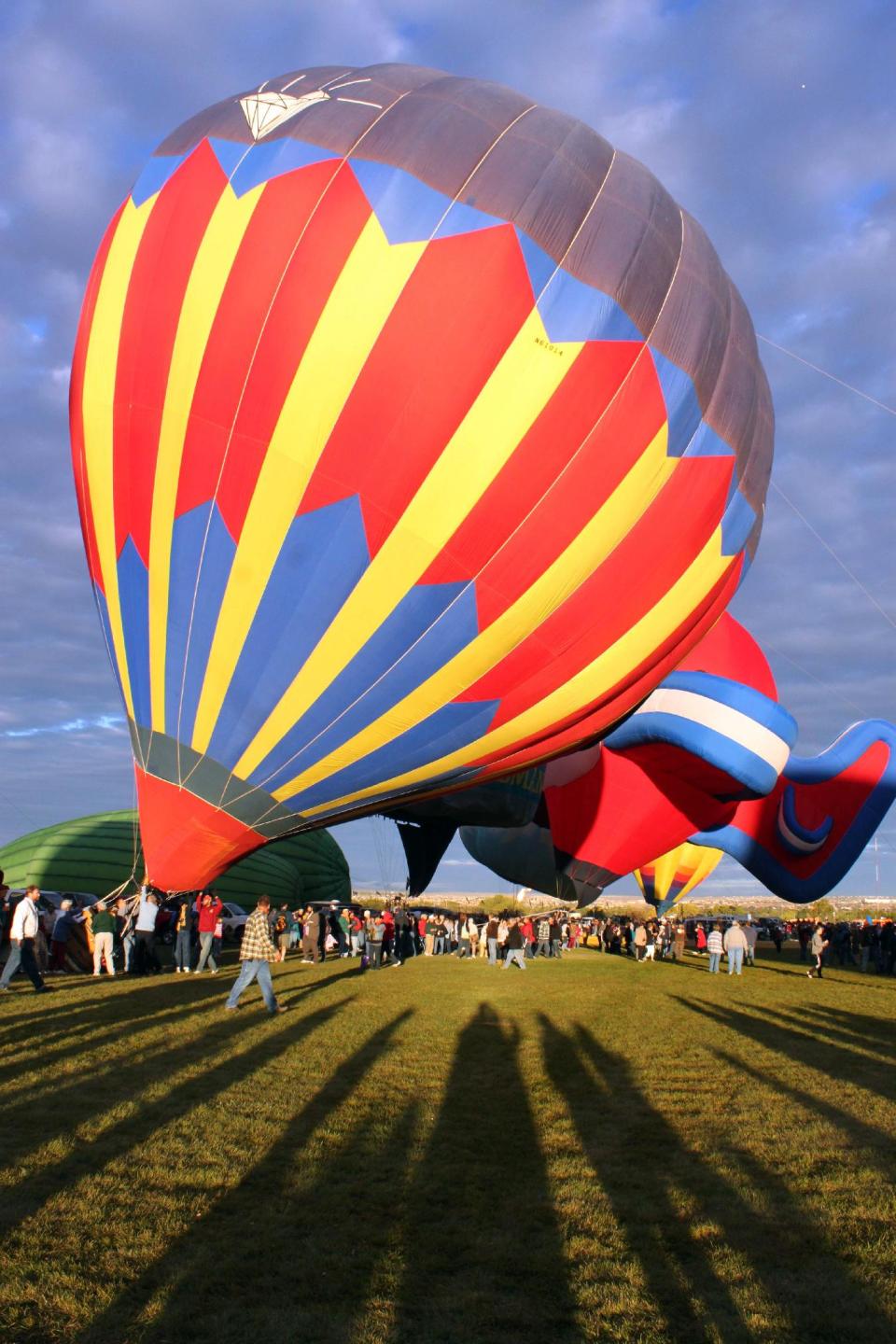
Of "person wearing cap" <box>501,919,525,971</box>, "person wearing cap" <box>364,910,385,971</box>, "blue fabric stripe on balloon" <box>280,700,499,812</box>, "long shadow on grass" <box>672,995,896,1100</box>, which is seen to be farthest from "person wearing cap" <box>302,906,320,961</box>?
"blue fabric stripe on balloon" <box>280,700,499,812</box>

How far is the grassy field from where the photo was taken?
3342mm

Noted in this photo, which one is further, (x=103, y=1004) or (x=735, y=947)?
(x=735, y=947)

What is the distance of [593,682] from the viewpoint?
1006 cm

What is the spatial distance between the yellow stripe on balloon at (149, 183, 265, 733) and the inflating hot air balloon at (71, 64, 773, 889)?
28 millimetres

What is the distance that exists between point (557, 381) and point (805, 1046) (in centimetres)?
651

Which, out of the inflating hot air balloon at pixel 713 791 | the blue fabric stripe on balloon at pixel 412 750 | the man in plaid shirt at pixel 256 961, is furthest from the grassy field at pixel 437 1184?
the inflating hot air balloon at pixel 713 791

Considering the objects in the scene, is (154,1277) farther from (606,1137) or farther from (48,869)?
(48,869)

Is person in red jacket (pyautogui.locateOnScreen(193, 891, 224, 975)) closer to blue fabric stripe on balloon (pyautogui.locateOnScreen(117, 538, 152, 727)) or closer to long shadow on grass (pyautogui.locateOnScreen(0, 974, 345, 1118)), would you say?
long shadow on grass (pyautogui.locateOnScreen(0, 974, 345, 1118))

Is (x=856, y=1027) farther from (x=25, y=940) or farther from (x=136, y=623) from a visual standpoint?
(x=25, y=940)

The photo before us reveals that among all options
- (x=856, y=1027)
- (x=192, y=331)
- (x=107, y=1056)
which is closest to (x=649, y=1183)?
(x=107, y=1056)

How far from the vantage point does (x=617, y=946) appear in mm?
29219

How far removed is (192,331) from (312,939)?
13.1 m

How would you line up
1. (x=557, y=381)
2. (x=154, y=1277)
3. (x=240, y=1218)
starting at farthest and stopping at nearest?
(x=557, y=381) → (x=240, y=1218) → (x=154, y=1277)

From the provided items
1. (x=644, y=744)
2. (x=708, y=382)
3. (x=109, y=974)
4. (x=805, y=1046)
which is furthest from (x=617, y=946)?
(x=708, y=382)
